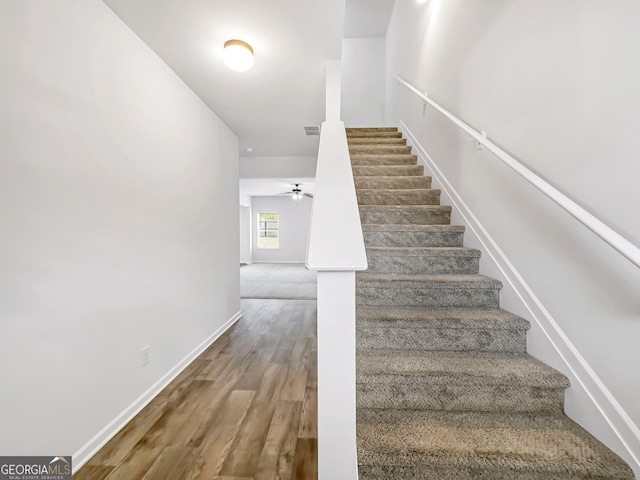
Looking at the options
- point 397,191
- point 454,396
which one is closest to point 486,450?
point 454,396

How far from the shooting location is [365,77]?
591 cm

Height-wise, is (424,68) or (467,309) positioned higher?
(424,68)

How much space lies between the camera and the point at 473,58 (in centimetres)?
211

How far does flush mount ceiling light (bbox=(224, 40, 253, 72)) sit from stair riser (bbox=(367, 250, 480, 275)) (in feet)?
5.36

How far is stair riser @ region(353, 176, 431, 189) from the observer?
9.33 feet

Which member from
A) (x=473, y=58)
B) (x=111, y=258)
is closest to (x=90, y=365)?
(x=111, y=258)

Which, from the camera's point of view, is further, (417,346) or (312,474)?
(417,346)

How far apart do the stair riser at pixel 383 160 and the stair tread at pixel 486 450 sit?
2697mm

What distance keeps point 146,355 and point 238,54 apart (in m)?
2.19

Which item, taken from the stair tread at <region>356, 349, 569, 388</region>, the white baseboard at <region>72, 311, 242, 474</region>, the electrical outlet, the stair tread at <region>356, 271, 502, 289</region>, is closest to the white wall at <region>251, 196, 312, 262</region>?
the white baseboard at <region>72, 311, 242, 474</region>

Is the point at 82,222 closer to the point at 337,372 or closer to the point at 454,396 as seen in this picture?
the point at 337,372

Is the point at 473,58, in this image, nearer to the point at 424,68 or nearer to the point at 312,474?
the point at 424,68

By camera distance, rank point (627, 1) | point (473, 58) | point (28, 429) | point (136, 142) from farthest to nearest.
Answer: point (473, 58) < point (136, 142) < point (28, 429) < point (627, 1)

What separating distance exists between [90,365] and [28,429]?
1.09 ft
